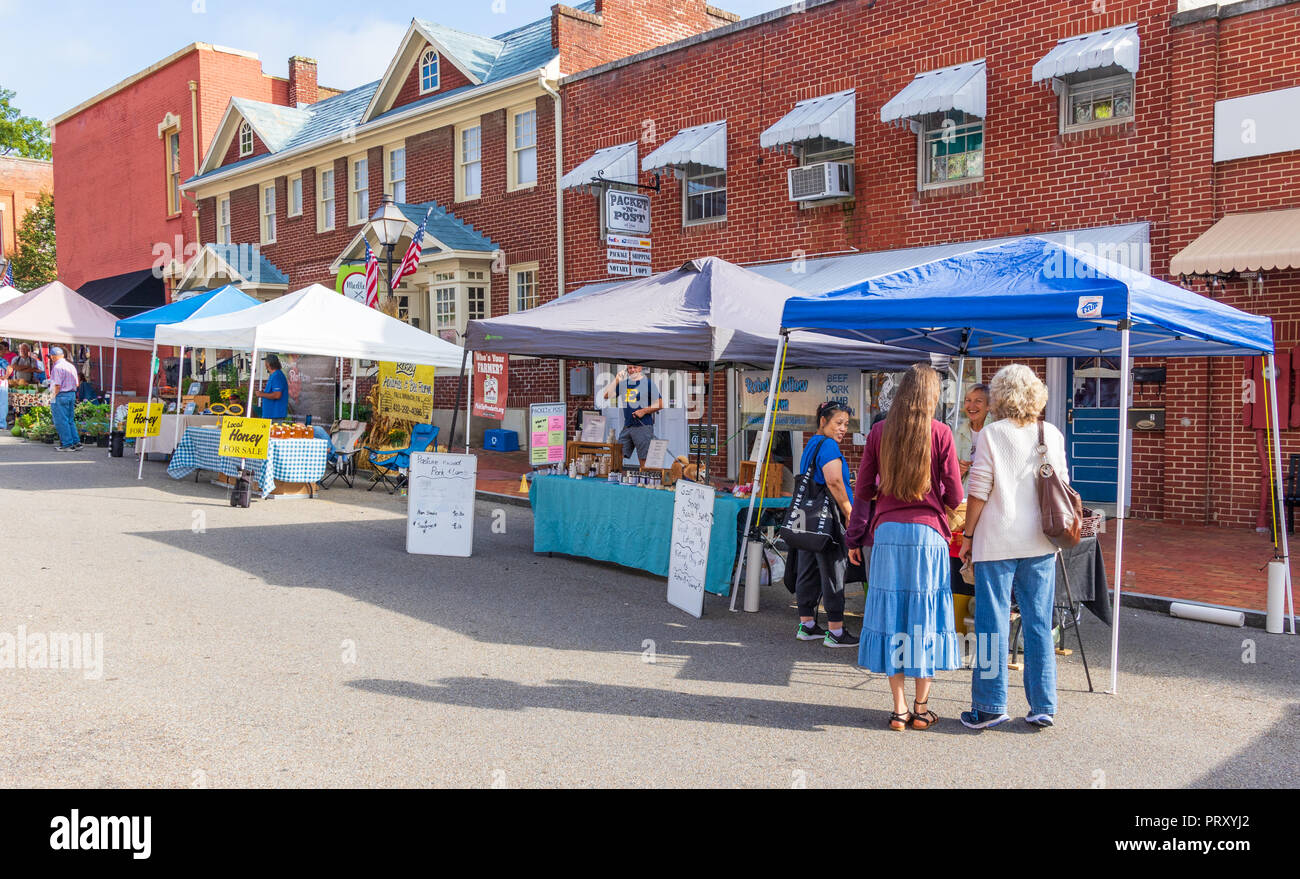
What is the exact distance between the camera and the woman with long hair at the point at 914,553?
17.8 feet

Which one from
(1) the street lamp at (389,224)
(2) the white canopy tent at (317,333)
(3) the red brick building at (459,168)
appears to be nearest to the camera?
(2) the white canopy tent at (317,333)

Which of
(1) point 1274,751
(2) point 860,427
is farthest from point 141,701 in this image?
(2) point 860,427

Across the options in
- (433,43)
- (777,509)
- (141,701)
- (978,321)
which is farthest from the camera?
(433,43)

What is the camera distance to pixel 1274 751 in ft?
17.1

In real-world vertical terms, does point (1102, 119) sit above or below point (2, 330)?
above

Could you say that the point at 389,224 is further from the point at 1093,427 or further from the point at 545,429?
the point at 1093,427

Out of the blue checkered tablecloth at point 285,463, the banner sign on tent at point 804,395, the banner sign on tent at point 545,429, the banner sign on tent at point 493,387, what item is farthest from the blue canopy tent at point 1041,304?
the blue checkered tablecloth at point 285,463

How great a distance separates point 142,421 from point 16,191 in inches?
1659

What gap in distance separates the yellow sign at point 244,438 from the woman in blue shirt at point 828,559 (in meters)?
8.90

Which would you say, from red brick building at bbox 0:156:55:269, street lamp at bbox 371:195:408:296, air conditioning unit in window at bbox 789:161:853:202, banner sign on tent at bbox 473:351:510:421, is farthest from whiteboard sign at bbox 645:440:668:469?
red brick building at bbox 0:156:55:269

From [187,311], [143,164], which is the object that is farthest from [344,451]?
[143,164]

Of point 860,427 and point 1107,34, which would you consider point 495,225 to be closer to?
point 860,427

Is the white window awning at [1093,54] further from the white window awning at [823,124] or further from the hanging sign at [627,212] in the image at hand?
the hanging sign at [627,212]

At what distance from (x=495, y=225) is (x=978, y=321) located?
16.6 metres
